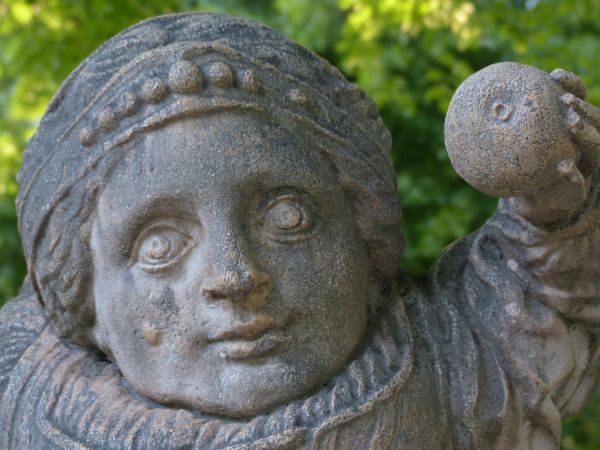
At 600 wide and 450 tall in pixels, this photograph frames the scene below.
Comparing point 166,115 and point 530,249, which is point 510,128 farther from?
point 166,115

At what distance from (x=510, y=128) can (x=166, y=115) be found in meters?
0.69

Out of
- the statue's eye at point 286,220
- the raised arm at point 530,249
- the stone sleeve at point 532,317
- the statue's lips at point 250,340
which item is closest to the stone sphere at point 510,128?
the raised arm at point 530,249

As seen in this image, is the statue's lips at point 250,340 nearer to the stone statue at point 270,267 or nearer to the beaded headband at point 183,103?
the stone statue at point 270,267

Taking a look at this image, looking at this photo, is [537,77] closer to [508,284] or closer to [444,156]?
[508,284]

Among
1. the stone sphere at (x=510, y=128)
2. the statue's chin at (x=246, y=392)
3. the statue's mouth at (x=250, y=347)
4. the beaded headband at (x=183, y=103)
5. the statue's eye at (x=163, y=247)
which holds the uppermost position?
the beaded headband at (x=183, y=103)

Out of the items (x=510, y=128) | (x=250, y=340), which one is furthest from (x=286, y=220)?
(x=510, y=128)

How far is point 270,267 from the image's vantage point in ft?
6.66

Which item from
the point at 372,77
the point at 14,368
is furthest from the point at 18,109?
the point at 14,368

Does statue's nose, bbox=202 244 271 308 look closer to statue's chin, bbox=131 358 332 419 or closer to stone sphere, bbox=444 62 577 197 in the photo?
statue's chin, bbox=131 358 332 419

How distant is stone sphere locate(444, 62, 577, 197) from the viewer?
1.77 meters

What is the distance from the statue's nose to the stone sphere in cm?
47

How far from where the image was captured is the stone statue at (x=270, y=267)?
1982 millimetres

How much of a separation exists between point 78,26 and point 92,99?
7.88 ft

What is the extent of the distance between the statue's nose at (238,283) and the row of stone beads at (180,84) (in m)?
0.36
